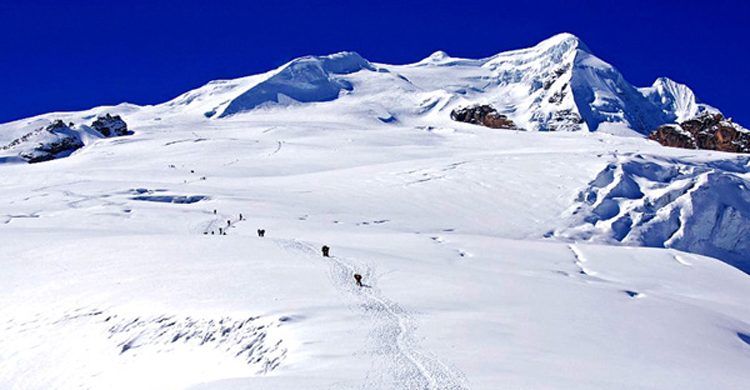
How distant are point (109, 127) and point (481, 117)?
226 feet

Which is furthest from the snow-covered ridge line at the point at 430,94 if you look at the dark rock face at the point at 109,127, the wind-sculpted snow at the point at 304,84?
the dark rock face at the point at 109,127

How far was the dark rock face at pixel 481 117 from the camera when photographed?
137m

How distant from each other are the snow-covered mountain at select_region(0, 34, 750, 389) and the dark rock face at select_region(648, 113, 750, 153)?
36.3 metres

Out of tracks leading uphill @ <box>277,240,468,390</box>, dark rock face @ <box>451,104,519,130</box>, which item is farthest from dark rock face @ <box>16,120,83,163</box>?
dark rock face @ <box>451,104,519,130</box>

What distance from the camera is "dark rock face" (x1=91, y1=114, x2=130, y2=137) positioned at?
321ft

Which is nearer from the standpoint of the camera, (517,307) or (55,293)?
(517,307)

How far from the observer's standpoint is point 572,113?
537 ft

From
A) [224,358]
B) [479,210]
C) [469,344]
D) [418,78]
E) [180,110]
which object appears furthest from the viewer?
[418,78]

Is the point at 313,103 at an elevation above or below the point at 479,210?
above

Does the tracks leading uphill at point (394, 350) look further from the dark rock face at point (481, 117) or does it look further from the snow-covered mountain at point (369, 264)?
the dark rock face at point (481, 117)

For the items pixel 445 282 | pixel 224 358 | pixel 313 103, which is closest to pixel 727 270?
pixel 445 282

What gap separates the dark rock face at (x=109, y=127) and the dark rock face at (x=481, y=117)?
2532 inches

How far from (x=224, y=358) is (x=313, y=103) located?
13438 centimetres

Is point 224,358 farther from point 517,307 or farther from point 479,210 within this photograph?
point 479,210
